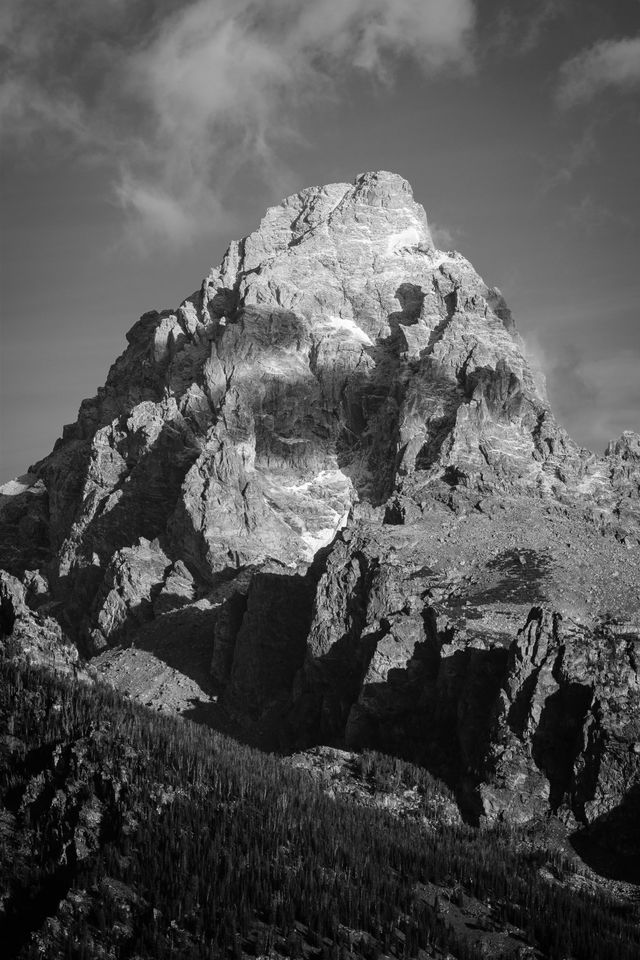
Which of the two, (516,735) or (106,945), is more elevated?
(516,735)

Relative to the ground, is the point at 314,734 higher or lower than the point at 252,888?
higher

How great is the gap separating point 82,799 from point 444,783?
151ft

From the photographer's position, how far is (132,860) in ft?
381

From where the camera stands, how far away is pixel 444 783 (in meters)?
151

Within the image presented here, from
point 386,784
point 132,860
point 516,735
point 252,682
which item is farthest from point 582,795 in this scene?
point 252,682

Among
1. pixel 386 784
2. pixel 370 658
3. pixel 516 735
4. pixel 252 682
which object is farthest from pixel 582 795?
pixel 252 682

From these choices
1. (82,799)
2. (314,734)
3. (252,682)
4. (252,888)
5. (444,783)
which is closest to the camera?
(252,888)

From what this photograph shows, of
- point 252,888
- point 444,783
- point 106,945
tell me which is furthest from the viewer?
point 444,783

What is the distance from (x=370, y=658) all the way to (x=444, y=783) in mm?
25688

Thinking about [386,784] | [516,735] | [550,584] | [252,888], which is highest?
[550,584]

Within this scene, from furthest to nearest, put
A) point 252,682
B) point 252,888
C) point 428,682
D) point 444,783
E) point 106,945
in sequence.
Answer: point 252,682, point 428,682, point 444,783, point 252,888, point 106,945

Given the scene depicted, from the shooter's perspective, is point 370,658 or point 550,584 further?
point 550,584

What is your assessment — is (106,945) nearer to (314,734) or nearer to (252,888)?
(252,888)

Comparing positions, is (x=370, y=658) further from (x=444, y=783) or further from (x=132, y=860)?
(x=132, y=860)
